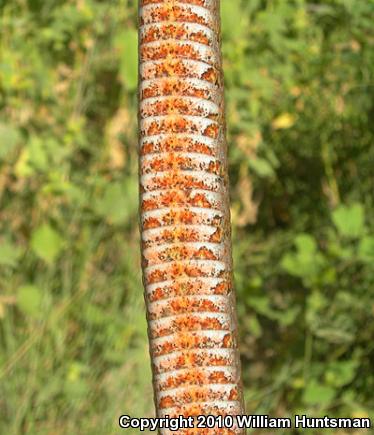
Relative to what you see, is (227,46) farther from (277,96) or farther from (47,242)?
(47,242)

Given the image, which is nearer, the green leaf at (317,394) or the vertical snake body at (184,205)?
the vertical snake body at (184,205)

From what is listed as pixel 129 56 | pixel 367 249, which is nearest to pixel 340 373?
pixel 367 249

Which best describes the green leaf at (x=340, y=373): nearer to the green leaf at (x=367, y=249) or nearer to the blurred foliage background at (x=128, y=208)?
the blurred foliage background at (x=128, y=208)

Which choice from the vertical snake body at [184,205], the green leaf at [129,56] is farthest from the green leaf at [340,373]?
the vertical snake body at [184,205]

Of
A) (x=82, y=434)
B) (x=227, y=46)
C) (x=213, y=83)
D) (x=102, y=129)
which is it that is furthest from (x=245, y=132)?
(x=213, y=83)

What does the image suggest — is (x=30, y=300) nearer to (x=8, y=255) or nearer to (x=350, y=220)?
(x=8, y=255)

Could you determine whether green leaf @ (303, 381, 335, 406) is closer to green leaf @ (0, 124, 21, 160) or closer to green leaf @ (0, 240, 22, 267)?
green leaf @ (0, 240, 22, 267)
